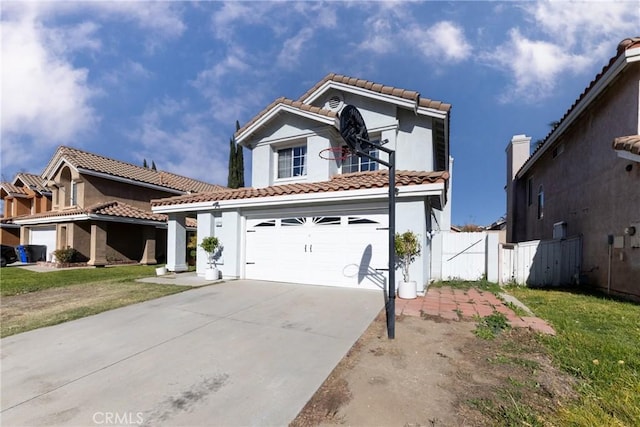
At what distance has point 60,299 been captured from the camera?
26.4 ft

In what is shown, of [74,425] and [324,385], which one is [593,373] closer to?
[324,385]

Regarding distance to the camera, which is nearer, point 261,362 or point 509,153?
point 261,362

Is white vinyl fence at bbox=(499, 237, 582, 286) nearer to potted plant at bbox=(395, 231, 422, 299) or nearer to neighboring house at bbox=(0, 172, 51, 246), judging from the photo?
potted plant at bbox=(395, 231, 422, 299)

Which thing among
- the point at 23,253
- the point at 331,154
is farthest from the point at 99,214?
the point at 331,154

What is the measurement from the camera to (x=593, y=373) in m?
3.33

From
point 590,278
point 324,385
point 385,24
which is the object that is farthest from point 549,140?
point 324,385

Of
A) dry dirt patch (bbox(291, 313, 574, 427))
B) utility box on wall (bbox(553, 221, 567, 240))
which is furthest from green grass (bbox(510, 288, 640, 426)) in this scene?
utility box on wall (bbox(553, 221, 567, 240))

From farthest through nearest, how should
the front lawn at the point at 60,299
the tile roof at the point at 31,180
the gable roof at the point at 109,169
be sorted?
the tile roof at the point at 31,180
the gable roof at the point at 109,169
the front lawn at the point at 60,299

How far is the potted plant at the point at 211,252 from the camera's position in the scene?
10.4 metres

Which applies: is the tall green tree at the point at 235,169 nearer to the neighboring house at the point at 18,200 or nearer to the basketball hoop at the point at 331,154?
the neighboring house at the point at 18,200

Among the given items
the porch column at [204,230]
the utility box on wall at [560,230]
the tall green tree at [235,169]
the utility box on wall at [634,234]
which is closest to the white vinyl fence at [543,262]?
the utility box on wall at [560,230]

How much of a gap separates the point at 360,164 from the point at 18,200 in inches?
1249

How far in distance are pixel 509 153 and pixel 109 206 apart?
26130 mm

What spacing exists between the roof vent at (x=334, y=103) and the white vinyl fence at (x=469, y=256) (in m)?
6.89
